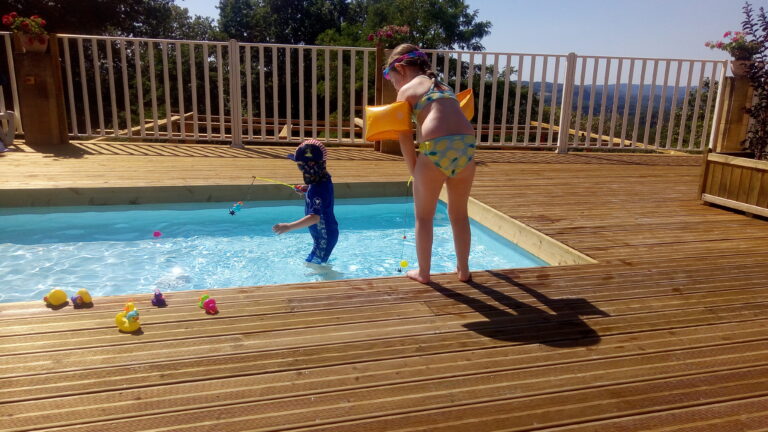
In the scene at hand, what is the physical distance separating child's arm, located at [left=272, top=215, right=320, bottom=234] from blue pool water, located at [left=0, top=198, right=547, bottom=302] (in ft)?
2.54

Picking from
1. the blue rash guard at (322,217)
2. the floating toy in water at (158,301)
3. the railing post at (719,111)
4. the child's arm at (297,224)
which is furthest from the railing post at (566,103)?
the floating toy in water at (158,301)

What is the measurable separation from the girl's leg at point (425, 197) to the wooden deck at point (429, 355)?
8.7 inches

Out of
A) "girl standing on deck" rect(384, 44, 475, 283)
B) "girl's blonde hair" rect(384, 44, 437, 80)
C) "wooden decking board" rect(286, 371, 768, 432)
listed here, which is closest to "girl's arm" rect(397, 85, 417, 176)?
"girl standing on deck" rect(384, 44, 475, 283)

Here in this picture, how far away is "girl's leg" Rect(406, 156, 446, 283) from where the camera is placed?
264 cm

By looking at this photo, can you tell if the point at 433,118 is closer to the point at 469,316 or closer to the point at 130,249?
the point at 469,316

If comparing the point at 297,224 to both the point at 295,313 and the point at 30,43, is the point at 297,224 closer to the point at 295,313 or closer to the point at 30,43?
the point at 295,313

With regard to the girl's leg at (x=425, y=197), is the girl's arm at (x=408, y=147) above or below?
above

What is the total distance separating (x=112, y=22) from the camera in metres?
24.0

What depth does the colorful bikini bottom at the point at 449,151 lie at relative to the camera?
8.44ft

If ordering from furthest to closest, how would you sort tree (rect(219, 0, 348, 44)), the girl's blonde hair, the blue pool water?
tree (rect(219, 0, 348, 44)) → the blue pool water → the girl's blonde hair

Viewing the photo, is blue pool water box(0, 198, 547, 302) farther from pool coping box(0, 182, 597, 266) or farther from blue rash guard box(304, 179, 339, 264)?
blue rash guard box(304, 179, 339, 264)

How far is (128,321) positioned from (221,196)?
127 inches

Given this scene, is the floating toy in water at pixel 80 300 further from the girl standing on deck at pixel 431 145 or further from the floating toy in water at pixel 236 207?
the floating toy in water at pixel 236 207

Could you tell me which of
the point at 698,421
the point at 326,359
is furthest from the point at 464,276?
the point at 698,421
